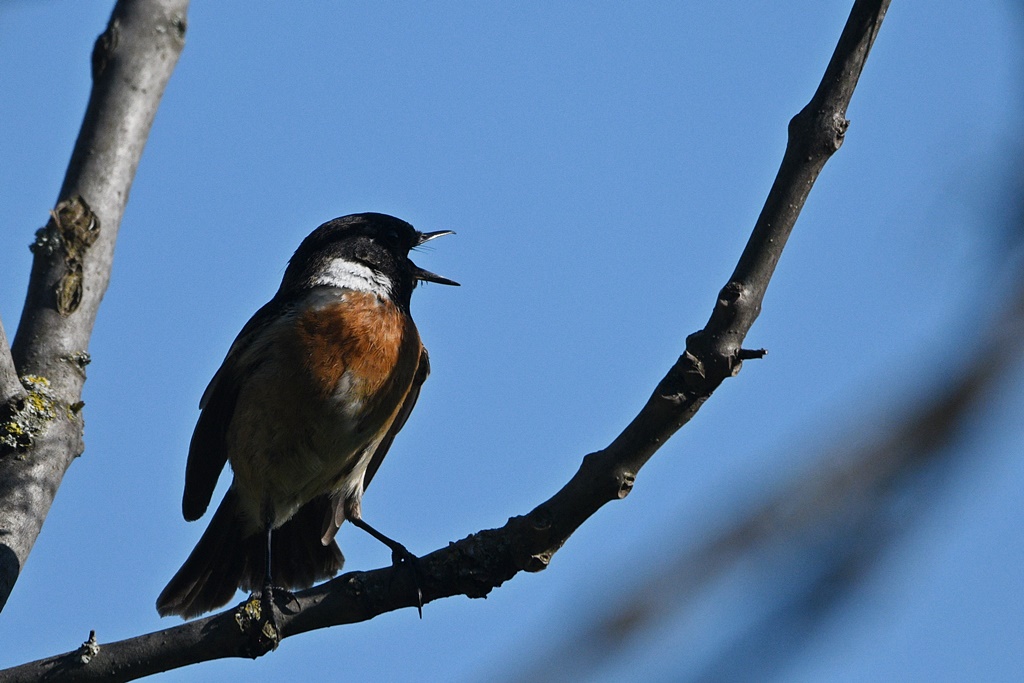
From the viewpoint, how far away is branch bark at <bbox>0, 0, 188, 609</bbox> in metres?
3.80

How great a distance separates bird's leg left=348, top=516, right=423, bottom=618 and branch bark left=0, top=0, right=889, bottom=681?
23mm

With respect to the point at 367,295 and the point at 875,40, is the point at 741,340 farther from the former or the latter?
the point at 367,295

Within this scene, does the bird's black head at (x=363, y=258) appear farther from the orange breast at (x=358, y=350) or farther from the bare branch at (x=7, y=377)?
the bare branch at (x=7, y=377)

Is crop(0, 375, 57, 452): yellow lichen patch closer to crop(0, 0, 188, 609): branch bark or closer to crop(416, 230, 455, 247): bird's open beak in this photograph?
crop(0, 0, 188, 609): branch bark

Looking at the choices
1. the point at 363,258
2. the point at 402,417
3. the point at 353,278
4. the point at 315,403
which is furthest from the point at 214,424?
the point at 363,258

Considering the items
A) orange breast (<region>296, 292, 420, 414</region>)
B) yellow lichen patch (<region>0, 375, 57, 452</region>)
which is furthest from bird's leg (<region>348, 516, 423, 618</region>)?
yellow lichen patch (<region>0, 375, 57, 452</region>)

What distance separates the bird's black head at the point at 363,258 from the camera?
662 centimetres

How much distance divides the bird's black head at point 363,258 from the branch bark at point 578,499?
9.03ft

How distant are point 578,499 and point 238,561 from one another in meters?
3.24

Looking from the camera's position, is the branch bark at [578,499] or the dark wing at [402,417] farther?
the dark wing at [402,417]

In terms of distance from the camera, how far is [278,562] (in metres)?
6.12

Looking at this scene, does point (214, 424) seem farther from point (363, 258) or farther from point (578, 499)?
point (578, 499)

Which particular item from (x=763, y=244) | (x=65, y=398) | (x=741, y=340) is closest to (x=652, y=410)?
(x=741, y=340)

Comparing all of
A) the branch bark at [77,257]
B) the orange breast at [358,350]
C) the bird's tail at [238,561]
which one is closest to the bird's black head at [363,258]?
the orange breast at [358,350]
